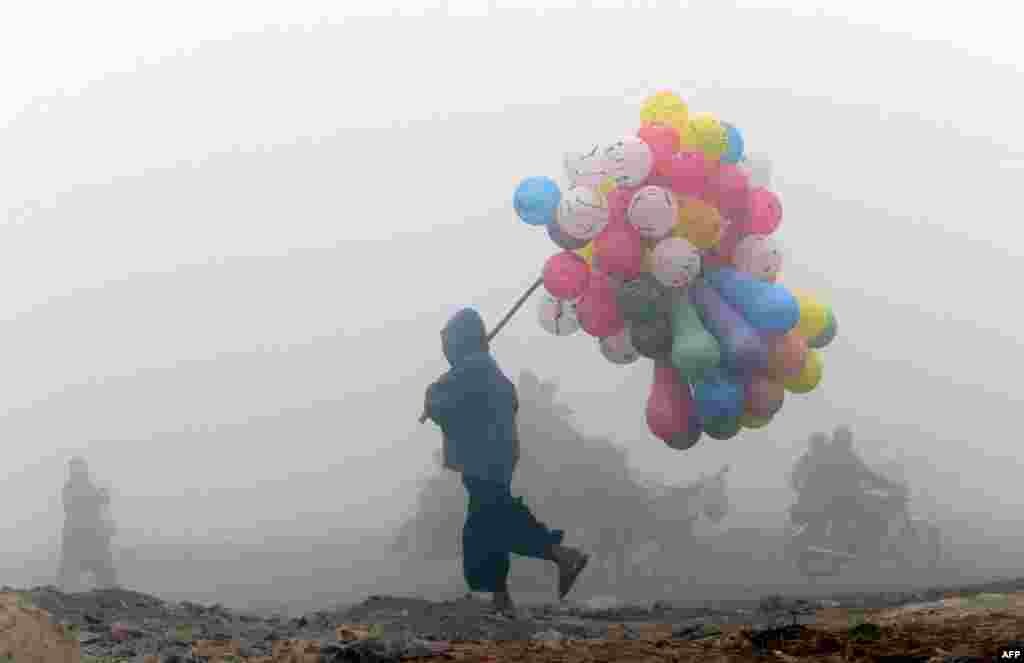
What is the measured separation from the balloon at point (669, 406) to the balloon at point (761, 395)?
1.85 feet

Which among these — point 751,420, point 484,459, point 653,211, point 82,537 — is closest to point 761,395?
point 751,420

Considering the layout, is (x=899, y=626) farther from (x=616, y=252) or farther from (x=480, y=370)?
(x=480, y=370)

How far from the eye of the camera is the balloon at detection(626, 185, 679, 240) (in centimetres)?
851

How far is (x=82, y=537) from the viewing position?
1992 cm

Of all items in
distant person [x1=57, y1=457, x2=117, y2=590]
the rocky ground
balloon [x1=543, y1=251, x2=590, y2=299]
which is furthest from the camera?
distant person [x1=57, y1=457, x2=117, y2=590]

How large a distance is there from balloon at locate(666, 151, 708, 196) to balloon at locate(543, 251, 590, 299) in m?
1.16

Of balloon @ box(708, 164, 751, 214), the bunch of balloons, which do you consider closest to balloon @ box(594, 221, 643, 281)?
the bunch of balloons

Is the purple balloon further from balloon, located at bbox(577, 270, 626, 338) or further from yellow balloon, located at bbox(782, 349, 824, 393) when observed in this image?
yellow balloon, located at bbox(782, 349, 824, 393)

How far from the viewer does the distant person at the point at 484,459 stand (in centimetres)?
966

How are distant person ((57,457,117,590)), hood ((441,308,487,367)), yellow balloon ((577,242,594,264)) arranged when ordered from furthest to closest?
distant person ((57,457,117,590))
hood ((441,308,487,367))
yellow balloon ((577,242,594,264))

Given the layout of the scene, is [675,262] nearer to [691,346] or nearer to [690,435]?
[691,346]

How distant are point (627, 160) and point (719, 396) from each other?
2318mm

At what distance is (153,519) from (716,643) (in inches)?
1566

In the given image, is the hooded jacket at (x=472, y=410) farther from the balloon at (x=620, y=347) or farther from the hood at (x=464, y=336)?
the balloon at (x=620, y=347)
